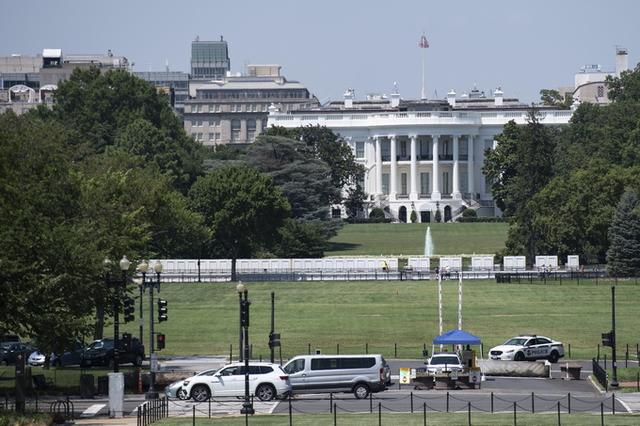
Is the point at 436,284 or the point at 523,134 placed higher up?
the point at 523,134

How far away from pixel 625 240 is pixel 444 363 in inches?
2204

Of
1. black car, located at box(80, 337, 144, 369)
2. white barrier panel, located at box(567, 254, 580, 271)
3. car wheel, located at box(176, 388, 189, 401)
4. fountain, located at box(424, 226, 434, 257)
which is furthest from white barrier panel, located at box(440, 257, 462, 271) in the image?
car wheel, located at box(176, 388, 189, 401)

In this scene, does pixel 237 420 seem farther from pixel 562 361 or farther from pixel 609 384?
pixel 562 361

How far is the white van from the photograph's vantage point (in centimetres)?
6656

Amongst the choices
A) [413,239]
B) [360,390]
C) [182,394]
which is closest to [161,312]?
[182,394]

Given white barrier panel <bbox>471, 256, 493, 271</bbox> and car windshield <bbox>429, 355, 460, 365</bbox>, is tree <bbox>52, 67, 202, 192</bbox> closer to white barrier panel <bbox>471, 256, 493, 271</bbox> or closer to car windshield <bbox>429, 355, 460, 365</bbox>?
white barrier panel <bbox>471, 256, 493, 271</bbox>

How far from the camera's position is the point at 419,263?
13950 cm

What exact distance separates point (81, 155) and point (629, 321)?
126ft

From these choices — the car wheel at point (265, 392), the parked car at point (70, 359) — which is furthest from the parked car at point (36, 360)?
the car wheel at point (265, 392)

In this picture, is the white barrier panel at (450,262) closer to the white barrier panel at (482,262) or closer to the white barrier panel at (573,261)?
the white barrier panel at (482,262)

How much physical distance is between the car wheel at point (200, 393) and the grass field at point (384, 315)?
17.1 meters

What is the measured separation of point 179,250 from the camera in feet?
475

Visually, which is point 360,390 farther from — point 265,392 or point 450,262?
point 450,262

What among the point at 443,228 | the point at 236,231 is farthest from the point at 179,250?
the point at 443,228
